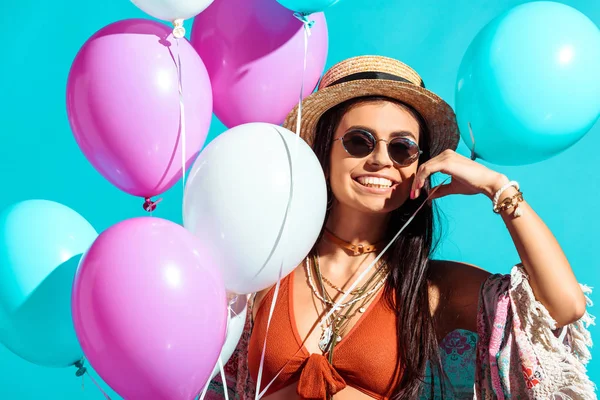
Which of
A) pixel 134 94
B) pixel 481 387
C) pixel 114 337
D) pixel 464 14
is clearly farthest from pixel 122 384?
pixel 464 14

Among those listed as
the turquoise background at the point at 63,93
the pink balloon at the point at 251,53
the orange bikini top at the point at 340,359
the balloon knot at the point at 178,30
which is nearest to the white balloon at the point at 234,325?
the orange bikini top at the point at 340,359

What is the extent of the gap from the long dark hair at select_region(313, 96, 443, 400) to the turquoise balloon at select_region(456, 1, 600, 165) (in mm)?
384

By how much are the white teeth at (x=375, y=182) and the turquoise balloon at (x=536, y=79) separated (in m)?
0.33

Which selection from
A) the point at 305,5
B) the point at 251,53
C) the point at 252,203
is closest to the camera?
the point at 252,203

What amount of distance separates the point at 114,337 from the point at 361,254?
906 mm

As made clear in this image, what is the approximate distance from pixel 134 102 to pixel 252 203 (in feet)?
1.05

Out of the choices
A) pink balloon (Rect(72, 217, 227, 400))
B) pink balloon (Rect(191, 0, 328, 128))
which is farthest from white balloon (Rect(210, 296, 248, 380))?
pink balloon (Rect(191, 0, 328, 128))

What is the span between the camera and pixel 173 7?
164 cm

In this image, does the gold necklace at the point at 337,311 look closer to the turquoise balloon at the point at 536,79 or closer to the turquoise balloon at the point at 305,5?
the turquoise balloon at the point at 536,79

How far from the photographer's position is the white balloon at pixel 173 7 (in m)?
1.63

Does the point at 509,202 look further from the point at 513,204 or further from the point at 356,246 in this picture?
the point at 356,246

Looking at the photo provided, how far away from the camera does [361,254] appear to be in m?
2.19

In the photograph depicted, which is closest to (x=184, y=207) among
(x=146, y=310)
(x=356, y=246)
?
(x=146, y=310)

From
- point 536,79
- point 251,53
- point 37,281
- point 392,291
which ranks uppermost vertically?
point 536,79
